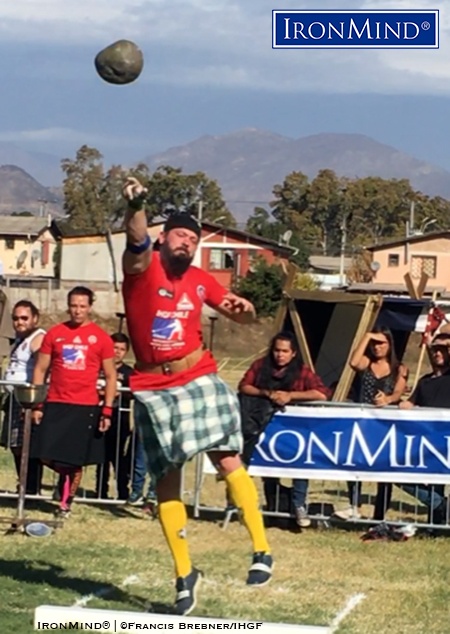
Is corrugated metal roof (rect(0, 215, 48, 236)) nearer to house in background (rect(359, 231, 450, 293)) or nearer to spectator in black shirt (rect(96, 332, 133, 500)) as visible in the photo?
house in background (rect(359, 231, 450, 293))

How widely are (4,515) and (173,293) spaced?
14.4ft

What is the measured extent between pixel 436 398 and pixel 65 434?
290 cm

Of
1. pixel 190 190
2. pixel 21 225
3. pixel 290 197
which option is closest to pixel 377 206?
pixel 290 197

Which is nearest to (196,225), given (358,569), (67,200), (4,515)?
(358,569)

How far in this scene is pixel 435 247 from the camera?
76188 mm

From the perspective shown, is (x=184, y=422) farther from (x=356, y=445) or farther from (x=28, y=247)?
(x=28, y=247)

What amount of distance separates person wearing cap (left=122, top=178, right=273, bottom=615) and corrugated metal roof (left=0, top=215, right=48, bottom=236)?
88472mm

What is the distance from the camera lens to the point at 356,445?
10.2m

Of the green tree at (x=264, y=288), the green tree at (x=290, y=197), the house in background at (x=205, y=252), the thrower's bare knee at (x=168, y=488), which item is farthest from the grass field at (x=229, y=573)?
the green tree at (x=290, y=197)

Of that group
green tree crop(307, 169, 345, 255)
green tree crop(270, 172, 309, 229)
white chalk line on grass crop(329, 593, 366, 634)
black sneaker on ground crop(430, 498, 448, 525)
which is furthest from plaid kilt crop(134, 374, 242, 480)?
green tree crop(270, 172, 309, 229)

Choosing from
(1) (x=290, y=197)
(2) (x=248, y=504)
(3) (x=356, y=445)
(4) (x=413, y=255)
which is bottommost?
(3) (x=356, y=445)

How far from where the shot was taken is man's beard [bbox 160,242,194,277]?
6625 mm

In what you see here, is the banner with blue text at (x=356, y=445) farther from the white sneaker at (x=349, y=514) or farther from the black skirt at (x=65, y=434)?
the black skirt at (x=65, y=434)

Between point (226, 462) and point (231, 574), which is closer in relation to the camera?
point (226, 462)
